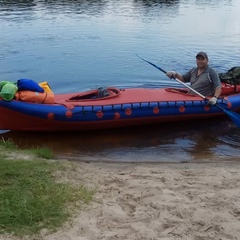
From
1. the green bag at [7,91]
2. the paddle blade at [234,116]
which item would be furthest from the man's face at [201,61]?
the green bag at [7,91]

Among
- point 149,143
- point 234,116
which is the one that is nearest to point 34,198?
point 149,143

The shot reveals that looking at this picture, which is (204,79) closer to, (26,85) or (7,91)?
(26,85)

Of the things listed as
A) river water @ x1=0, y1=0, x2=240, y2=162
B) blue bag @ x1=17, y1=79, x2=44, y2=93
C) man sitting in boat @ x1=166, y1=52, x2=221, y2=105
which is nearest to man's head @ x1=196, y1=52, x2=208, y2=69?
man sitting in boat @ x1=166, y1=52, x2=221, y2=105

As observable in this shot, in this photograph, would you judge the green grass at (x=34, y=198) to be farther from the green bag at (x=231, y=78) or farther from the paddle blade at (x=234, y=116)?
the green bag at (x=231, y=78)

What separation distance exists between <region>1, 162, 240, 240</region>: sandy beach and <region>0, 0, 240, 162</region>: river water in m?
1.18

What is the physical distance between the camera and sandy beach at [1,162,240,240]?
10.9ft

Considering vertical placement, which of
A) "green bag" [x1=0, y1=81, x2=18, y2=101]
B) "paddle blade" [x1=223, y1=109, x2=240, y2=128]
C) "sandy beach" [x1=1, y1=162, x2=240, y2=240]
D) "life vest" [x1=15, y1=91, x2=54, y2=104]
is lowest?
"paddle blade" [x1=223, y1=109, x2=240, y2=128]

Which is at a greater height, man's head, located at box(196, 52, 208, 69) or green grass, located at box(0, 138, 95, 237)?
man's head, located at box(196, 52, 208, 69)

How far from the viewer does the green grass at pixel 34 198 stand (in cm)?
331

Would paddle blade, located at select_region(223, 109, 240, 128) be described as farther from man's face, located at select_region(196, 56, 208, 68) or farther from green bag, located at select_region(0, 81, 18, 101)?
green bag, located at select_region(0, 81, 18, 101)

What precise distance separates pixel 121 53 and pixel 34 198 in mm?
8754

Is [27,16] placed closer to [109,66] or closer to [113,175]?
[109,66]

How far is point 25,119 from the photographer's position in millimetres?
6070

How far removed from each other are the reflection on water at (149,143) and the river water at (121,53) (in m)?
0.01
